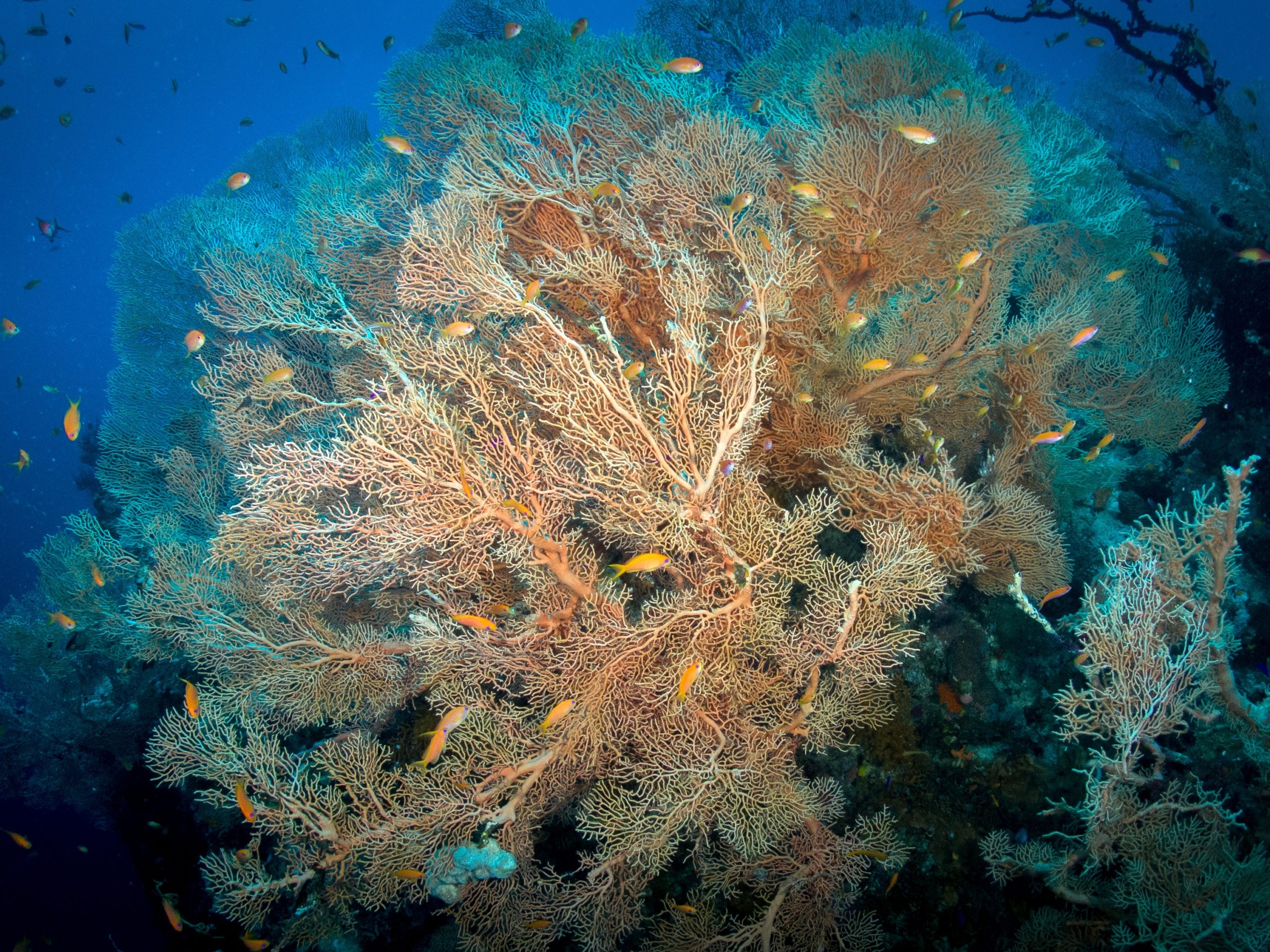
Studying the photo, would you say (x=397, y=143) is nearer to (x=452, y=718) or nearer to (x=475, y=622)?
(x=475, y=622)

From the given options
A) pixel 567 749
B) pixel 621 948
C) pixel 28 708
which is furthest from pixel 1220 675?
pixel 28 708

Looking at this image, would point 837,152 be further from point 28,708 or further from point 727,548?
point 28,708

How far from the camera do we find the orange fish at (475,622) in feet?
9.10

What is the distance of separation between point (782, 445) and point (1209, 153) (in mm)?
9041

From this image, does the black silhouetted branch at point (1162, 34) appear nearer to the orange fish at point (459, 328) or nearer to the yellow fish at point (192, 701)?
the orange fish at point (459, 328)

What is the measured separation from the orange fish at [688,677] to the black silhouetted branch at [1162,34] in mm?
9409

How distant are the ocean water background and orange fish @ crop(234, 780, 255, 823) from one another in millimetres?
44316

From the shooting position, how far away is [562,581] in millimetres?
2992

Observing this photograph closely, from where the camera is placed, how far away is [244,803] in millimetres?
3084

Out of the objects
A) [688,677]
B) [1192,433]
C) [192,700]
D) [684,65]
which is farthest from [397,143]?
[1192,433]

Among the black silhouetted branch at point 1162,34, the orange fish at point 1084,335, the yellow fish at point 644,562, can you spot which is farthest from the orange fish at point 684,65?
the black silhouetted branch at point 1162,34

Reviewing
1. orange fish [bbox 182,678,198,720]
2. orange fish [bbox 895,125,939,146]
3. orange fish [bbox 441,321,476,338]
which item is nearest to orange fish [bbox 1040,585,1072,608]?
orange fish [bbox 895,125,939,146]

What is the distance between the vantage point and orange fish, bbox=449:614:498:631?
2772 millimetres

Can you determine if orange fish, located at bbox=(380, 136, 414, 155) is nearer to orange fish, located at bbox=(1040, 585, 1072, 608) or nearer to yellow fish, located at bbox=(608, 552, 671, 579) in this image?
yellow fish, located at bbox=(608, 552, 671, 579)
